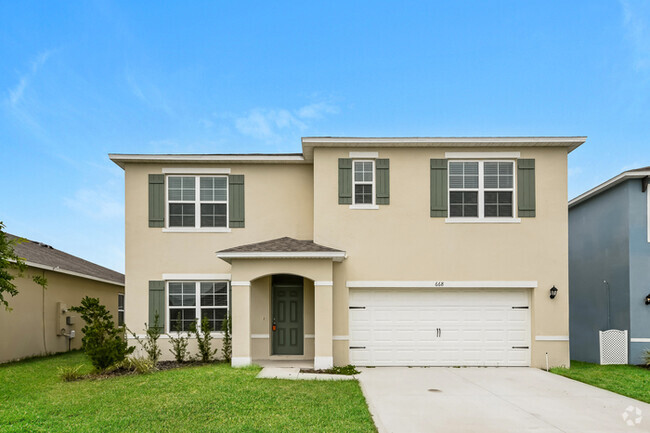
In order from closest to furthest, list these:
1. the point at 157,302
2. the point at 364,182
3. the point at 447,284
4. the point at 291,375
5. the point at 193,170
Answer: the point at 291,375 → the point at 447,284 → the point at 364,182 → the point at 157,302 → the point at 193,170

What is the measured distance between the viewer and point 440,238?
12477mm

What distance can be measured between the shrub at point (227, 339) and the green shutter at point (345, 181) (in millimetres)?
4542

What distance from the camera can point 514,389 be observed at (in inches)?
378

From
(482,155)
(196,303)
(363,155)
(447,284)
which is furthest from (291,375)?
(482,155)

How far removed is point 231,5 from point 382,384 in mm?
12235

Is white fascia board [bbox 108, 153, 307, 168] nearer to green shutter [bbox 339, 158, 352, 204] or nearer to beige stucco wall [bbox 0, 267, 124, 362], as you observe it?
green shutter [bbox 339, 158, 352, 204]

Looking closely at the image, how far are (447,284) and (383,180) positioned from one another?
3.34 metres

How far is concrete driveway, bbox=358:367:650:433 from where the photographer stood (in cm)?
699

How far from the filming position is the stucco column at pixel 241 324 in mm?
11461

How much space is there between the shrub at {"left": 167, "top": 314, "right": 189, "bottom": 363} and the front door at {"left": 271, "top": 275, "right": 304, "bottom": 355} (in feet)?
8.04

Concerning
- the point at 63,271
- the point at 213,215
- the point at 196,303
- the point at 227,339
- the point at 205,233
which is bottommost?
the point at 227,339

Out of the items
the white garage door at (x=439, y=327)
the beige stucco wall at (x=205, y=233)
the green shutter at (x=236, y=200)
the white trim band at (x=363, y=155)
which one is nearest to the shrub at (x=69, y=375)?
the beige stucco wall at (x=205, y=233)

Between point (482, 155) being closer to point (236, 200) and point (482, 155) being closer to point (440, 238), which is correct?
point (440, 238)

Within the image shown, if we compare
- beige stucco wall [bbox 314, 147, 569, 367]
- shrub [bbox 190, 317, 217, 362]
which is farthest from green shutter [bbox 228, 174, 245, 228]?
shrub [bbox 190, 317, 217, 362]
